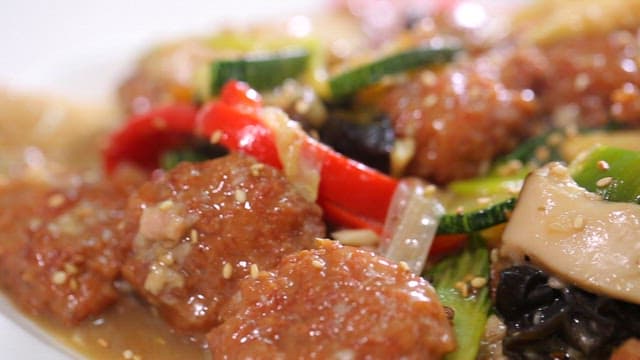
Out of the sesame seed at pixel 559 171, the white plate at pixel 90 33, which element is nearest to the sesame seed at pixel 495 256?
the sesame seed at pixel 559 171

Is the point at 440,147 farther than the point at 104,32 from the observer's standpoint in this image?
No

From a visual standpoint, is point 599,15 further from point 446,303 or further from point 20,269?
point 20,269

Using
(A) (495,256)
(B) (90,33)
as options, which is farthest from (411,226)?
(B) (90,33)

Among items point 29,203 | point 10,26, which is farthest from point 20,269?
point 10,26

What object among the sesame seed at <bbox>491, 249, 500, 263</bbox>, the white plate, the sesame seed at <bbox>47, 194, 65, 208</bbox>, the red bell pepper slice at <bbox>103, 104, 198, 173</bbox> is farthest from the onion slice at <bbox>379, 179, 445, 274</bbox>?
the white plate

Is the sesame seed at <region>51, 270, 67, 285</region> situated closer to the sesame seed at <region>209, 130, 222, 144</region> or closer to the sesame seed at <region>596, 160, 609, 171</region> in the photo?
the sesame seed at <region>209, 130, 222, 144</region>

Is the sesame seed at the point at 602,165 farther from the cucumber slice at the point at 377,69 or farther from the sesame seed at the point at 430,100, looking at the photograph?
the cucumber slice at the point at 377,69
